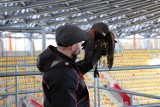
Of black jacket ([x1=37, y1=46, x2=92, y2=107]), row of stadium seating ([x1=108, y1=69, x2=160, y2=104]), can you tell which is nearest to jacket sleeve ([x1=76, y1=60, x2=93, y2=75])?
black jacket ([x1=37, y1=46, x2=92, y2=107])

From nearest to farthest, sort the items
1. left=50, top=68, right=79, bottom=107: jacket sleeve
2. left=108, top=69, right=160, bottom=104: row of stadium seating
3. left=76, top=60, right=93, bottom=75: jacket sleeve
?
left=50, top=68, right=79, bottom=107: jacket sleeve
left=76, top=60, right=93, bottom=75: jacket sleeve
left=108, top=69, right=160, bottom=104: row of stadium seating

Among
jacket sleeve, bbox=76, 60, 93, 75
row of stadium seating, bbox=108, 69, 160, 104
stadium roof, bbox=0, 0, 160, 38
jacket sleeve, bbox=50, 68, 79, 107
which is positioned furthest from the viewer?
row of stadium seating, bbox=108, 69, 160, 104

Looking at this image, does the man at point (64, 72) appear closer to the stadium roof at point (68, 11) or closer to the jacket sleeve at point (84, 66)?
the jacket sleeve at point (84, 66)

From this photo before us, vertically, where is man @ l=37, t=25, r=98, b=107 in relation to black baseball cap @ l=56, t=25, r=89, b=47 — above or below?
below

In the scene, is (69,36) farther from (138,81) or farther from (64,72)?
(138,81)

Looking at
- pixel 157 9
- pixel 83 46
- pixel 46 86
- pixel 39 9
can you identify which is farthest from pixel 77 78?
pixel 157 9

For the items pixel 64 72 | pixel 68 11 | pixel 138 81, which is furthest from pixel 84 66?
pixel 138 81

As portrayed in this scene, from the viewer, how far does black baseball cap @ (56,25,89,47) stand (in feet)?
4.77

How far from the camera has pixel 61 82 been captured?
1.41m

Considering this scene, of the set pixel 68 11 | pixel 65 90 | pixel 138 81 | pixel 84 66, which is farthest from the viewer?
pixel 138 81

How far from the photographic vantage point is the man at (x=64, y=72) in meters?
1.42

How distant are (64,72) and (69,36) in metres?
0.18

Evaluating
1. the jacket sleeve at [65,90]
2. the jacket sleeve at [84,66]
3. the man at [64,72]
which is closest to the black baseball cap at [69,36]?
the man at [64,72]

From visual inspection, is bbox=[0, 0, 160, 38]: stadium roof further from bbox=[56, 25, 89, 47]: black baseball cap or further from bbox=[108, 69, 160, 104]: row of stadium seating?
bbox=[56, 25, 89, 47]: black baseball cap
